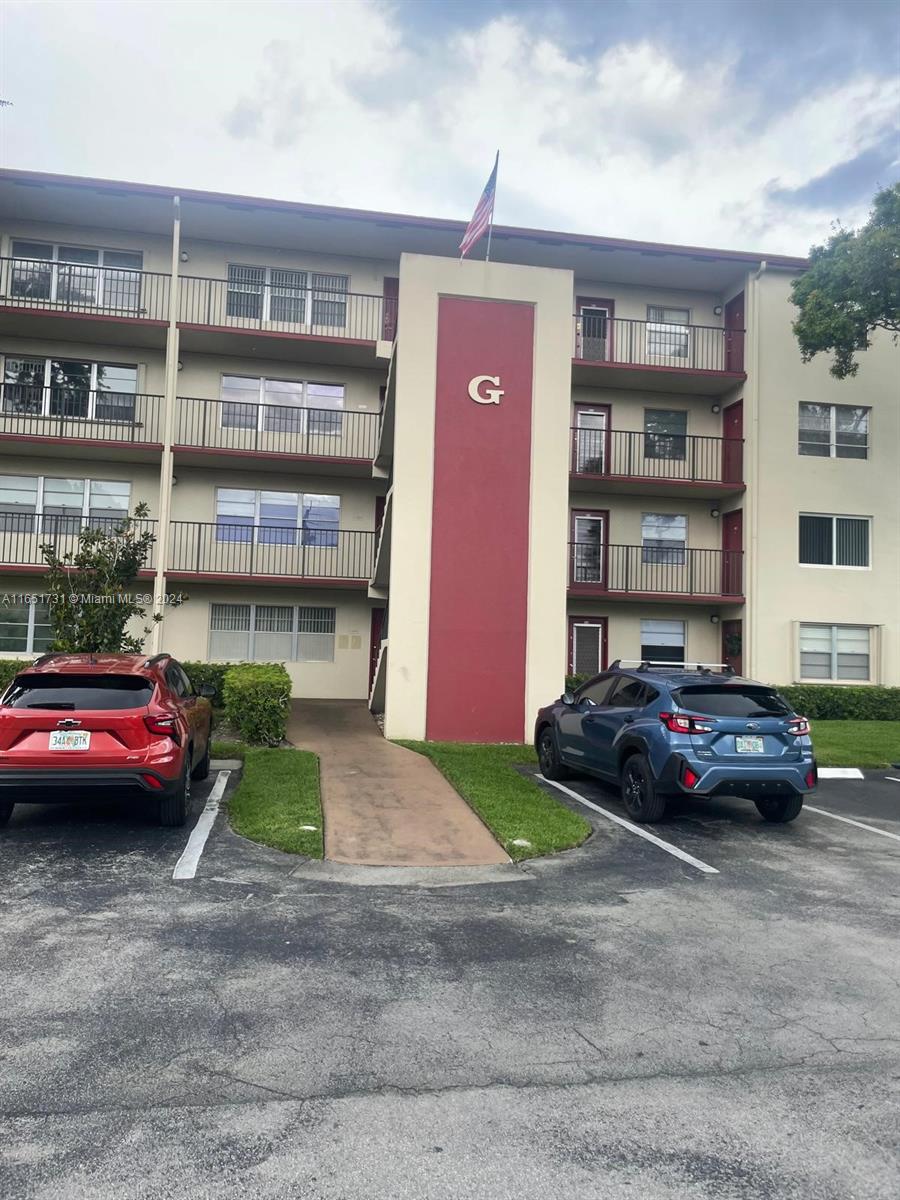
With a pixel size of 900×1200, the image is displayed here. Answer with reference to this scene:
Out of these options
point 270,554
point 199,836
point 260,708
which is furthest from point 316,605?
point 199,836

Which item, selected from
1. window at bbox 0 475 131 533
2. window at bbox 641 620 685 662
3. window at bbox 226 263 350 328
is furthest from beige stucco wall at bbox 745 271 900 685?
window at bbox 0 475 131 533

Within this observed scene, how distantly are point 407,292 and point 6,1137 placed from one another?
13680mm

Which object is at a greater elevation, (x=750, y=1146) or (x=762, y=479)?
(x=762, y=479)

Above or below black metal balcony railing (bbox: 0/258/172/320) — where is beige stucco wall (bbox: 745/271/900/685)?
below

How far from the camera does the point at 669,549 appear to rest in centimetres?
2123

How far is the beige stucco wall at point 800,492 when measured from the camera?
20781 mm

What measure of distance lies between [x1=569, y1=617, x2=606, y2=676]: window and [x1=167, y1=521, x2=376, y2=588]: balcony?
5616 mm

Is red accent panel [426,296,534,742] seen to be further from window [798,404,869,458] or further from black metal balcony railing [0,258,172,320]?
window [798,404,869,458]

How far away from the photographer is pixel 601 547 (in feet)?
70.4

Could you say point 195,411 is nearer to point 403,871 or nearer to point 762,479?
point 762,479

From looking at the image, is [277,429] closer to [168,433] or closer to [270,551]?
[168,433]

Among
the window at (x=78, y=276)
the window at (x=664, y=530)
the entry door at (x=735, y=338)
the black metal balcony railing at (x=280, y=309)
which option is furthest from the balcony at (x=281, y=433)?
the entry door at (x=735, y=338)

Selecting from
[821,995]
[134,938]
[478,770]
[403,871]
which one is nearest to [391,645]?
[478,770]

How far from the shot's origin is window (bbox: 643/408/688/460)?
71.8ft
